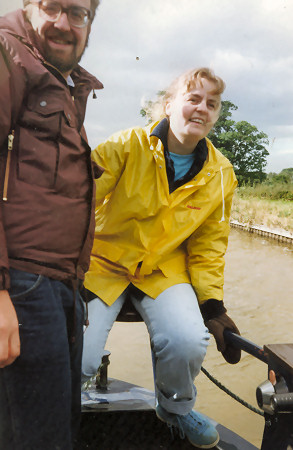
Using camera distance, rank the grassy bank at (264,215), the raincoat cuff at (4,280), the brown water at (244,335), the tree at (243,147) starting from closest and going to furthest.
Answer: the raincoat cuff at (4,280) → the brown water at (244,335) → the grassy bank at (264,215) → the tree at (243,147)

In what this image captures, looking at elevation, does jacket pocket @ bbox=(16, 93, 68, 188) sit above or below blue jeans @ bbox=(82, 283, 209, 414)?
above

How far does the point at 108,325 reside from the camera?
1608 millimetres

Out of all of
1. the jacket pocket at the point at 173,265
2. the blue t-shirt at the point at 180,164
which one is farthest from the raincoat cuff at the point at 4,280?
the blue t-shirt at the point at 180,164

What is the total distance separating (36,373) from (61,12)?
0.78 metres

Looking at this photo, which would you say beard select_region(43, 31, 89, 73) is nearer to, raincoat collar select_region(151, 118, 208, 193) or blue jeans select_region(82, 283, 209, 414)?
raincoat collar select_region(151, 118, 208, 193)

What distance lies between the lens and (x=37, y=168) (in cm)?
92

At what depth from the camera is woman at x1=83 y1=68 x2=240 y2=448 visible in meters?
1.56

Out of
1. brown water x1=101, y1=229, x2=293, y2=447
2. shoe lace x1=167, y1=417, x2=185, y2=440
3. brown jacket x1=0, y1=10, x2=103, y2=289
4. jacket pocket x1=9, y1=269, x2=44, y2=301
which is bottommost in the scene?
brown water x1=101, y1=229, x2=293, y2=447

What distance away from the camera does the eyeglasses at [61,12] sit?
97 cm

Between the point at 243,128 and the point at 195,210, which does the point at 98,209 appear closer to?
the point at 195,210

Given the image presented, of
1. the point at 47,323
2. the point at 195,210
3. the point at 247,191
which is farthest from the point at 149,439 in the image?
the point at 247,191

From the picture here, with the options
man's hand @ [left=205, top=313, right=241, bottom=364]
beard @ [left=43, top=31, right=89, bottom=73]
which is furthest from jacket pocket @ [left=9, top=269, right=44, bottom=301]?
man's hand @ [left=205, top=313, right=241, bottom=364]

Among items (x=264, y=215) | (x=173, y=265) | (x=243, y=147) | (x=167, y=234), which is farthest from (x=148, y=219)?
(x=243, y=147)

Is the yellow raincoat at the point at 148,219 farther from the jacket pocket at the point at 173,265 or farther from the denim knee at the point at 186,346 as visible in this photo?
the denim knee at the point at 186,346
